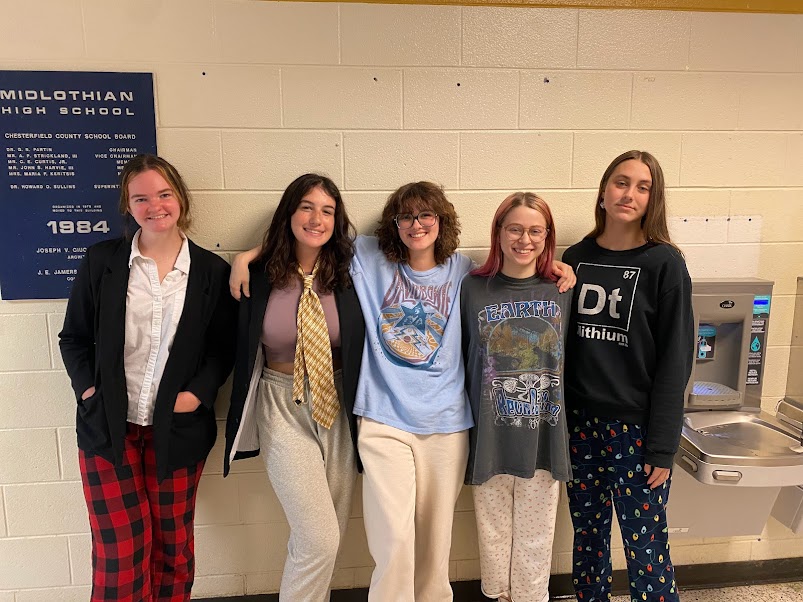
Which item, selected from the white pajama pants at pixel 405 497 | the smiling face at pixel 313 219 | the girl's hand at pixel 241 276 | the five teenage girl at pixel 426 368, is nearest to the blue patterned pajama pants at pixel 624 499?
the five teenage girl at pixel 426 368

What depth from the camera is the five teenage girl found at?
1.79 m

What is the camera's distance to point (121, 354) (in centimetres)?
176

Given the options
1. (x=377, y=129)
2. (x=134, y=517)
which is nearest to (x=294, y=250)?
(x=377, y=129)

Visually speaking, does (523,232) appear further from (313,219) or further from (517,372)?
(313,219)

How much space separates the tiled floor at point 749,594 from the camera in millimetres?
2379

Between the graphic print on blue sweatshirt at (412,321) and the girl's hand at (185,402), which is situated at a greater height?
the graphic print on blue sweatshirt at (412,321)

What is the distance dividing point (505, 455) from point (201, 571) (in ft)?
4.31

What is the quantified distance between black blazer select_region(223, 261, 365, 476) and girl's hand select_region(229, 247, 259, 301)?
2 cm

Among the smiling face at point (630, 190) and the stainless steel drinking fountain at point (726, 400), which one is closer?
the smiling face at point (630, 190)

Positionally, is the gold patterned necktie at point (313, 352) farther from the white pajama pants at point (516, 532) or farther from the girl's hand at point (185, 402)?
the white pajama pants at point (516, 532)

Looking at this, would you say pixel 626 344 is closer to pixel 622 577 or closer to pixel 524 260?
pixel 524 260

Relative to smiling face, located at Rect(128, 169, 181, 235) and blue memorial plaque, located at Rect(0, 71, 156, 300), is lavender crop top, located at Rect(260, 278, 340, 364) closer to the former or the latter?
smiling face, located at Rect(128, 169, 181, 235)

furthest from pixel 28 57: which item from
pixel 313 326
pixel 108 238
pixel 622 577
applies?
pixel 622 577

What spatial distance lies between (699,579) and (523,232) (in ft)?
5.88
